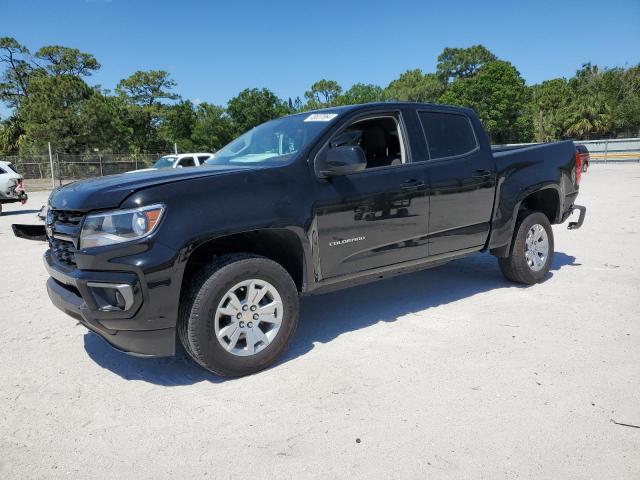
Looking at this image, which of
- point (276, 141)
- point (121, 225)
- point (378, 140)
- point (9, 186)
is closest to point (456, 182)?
point (378, 140)

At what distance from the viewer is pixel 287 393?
303cm

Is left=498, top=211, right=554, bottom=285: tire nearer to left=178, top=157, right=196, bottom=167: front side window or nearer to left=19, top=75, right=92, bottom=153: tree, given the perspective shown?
left=178, top=157, right=196, bottom=167: front side window

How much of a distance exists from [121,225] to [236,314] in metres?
0.93

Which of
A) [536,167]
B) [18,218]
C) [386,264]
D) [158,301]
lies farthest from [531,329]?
[18,218]

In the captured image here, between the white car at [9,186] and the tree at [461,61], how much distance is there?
7613cm

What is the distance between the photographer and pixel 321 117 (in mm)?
3916

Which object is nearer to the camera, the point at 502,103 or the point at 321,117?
the point at 321,117

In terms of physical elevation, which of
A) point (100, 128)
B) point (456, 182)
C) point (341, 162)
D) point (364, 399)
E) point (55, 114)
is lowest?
point (364, 399)

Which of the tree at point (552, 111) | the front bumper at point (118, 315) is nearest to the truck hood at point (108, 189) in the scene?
the front bumper at point (118, 315)

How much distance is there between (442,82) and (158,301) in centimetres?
8366

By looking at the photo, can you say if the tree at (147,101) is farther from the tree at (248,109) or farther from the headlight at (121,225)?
the headlight at (121,225)

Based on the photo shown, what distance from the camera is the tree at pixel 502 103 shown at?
5766 centimetres

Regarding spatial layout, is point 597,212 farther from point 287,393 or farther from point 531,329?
point 287,393

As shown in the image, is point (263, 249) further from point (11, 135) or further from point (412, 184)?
point (11, 135)
